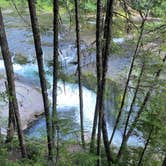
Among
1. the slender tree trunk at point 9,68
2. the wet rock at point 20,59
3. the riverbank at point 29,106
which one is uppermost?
the wet rock at point 20,59

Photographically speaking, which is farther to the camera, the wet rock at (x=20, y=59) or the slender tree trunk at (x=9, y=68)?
the wet rock at (x=20, y=59)

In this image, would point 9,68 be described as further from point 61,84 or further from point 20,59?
point 20,59

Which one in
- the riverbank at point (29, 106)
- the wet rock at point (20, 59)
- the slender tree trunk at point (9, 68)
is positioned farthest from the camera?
the wet rock at point (20, 59)

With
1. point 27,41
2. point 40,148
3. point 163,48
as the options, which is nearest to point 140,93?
point 163,48

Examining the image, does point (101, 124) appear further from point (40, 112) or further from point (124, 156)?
point (40, 112)

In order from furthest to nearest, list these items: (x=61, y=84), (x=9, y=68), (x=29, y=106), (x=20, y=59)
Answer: (x=20, y=59)
(x=61, y=84)
(x=29, y=106)
(x=9, y=68)

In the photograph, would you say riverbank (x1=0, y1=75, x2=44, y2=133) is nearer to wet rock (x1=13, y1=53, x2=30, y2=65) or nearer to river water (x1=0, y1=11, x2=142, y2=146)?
river water (x1=0, y1=11, x2=142, y2=146)

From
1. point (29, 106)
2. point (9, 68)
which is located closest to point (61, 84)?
point (29, 106)

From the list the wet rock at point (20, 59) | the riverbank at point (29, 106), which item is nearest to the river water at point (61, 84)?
the wet rock at point (20, 59)

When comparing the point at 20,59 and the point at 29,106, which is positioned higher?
the point at 20,59

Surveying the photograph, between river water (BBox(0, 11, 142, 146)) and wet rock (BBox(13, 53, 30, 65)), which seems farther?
wet rock (BBox(13, 53, 30, 65))

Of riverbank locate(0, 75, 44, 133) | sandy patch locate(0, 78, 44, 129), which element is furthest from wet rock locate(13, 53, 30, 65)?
sandy patch locate(0, 78, 44, 129)

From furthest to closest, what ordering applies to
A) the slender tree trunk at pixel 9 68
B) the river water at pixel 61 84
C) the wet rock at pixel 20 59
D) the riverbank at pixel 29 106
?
the wet rock at pixel 20 59 → the riverbank at pixel 29 106 → the river water at pixel 61 84 → the slender tree trunk at pixel 9 68

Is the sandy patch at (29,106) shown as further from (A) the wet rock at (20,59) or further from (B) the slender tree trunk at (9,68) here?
(B) the slender tree trunk at (9,68)
